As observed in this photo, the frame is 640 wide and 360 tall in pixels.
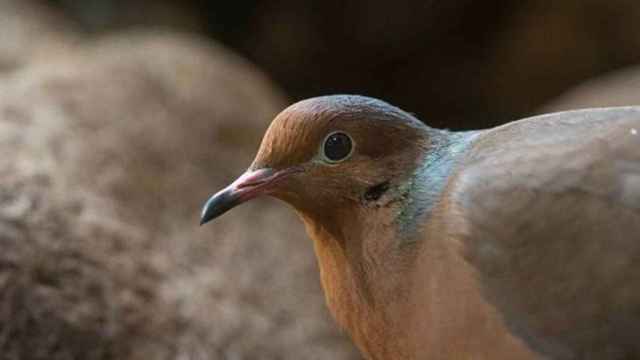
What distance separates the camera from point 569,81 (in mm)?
6195

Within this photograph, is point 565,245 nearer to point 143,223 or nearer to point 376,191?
point 376,191

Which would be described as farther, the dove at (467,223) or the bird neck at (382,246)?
the bird neck at (382,246)

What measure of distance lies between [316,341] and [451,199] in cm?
153

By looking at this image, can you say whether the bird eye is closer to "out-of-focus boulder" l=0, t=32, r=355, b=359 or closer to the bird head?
the bird head

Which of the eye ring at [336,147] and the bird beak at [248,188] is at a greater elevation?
the eye ring at [336,147]

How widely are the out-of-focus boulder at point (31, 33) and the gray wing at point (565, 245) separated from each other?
2.93m

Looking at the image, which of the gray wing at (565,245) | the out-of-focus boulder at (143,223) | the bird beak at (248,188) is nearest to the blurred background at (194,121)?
the out-of-focus boulder at (143,223)

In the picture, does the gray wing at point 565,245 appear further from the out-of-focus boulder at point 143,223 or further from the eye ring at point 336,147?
the out-of-focus boulder at point 143,223

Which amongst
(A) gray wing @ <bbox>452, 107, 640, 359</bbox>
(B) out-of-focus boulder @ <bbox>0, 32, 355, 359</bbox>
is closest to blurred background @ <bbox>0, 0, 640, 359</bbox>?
(B) out-of-focus boulder @ <bbox>0, 32, 355, 359</bbox>

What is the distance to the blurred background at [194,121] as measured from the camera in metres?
3.18

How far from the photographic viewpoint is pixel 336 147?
2.42 metres

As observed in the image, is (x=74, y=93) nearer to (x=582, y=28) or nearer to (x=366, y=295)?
(x=366, y=295)

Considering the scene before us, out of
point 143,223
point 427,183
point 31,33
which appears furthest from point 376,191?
point 31,33

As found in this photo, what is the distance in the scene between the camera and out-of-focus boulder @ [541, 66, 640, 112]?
4.42 metres
